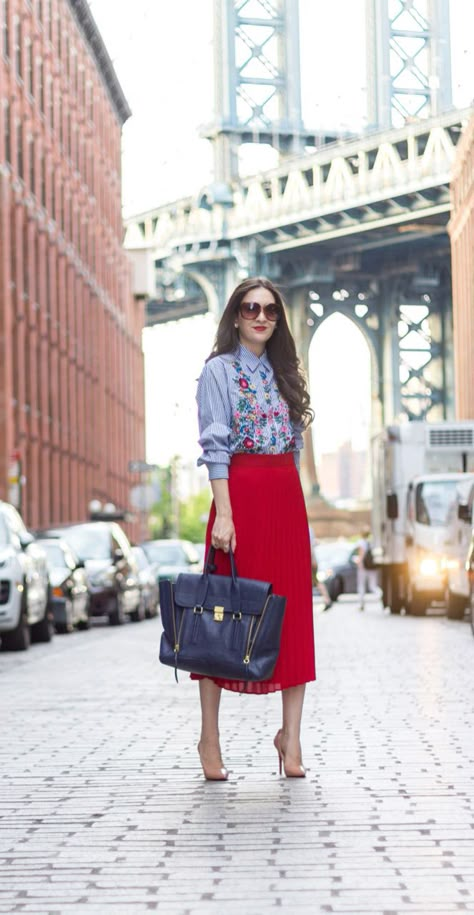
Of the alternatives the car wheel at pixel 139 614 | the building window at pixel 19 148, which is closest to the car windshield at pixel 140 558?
the car wheel at pixel 139 614

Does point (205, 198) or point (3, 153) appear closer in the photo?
point (3, 153)

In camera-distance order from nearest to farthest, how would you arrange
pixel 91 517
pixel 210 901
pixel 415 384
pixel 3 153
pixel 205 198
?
pixel 210 901, pixel 3 153, pixel 91 517, pixel 205 198, pixel 415 384

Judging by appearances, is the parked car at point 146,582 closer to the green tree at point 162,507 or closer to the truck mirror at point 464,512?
the truck mirror at point 464,512

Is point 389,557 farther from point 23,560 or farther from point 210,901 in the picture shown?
point 210,901

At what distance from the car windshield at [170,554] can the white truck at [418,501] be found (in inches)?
277

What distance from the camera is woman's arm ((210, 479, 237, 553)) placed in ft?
22.1

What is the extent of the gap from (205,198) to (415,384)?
18004mm

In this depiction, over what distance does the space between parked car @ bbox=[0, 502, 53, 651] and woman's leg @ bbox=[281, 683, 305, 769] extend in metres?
11.7

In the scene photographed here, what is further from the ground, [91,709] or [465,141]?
[465,141]

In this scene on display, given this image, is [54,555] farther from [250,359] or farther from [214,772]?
[250,359]

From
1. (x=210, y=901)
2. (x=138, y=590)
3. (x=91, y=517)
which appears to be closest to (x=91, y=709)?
(x=210, y=901)

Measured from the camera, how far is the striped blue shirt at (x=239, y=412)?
6.84 meters

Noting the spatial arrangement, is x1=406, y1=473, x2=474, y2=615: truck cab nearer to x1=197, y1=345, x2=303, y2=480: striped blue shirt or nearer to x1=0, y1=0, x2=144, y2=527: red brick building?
x1=0, y1=0, x2=144, y2=527: red brick building

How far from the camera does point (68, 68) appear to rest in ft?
212
